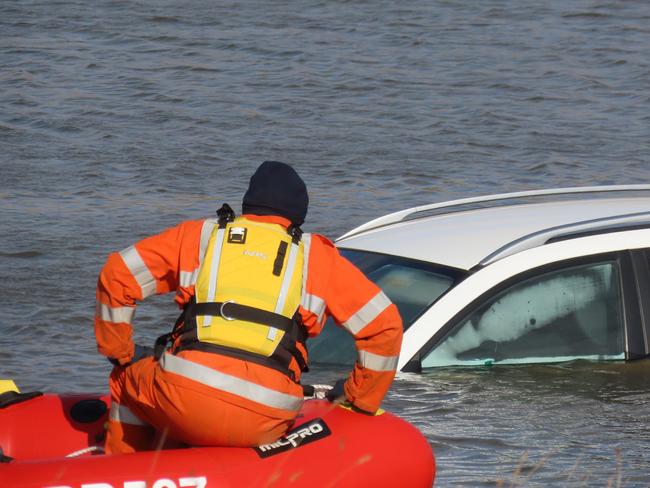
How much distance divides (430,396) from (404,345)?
383 millimetres

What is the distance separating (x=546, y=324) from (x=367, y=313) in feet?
7.97

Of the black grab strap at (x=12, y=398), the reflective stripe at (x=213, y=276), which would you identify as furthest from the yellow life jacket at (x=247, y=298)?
the black grab strap at (x=12, y=398)

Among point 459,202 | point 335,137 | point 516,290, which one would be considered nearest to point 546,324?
point 516,290

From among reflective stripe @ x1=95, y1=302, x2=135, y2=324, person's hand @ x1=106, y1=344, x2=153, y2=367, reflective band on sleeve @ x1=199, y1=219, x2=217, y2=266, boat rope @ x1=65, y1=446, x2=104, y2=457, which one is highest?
reflective band on sleeve @ x1=199, y1=219, x2=217, y2=266

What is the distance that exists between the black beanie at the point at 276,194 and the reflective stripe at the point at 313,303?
27cm

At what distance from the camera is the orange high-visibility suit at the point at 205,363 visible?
476cm

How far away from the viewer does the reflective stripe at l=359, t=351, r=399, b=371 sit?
5.05 metres

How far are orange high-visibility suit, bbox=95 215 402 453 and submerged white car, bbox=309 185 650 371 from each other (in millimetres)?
1875

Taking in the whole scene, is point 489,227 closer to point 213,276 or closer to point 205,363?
point 213,276

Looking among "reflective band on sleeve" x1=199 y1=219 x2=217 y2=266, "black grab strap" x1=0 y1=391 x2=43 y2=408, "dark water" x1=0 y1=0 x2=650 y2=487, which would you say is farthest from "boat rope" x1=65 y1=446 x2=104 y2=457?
"dark water" x1=0 y1=0 x2=650 y2=487

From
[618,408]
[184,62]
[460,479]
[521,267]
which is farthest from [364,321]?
[184,62]

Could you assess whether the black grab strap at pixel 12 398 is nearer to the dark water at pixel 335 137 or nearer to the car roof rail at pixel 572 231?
the dark water at pixel 335 137

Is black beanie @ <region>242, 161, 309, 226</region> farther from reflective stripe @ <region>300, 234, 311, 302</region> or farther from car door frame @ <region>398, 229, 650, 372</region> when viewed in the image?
car door frame @ <region>398, 229, 650, 372</region>

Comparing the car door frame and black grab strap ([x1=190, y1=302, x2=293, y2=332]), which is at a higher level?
black grab strap ([x1=190, y1=302, x2=293, y2=332])
